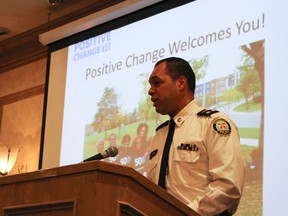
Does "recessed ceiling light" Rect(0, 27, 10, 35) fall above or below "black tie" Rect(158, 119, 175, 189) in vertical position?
above

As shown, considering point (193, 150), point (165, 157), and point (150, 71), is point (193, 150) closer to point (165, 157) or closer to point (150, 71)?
point (165, 157)

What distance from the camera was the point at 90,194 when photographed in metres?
1.73

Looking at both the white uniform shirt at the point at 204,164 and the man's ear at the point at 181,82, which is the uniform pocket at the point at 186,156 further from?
the man's ear at the point at 181,82

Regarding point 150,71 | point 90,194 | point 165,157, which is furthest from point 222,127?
point 150,71

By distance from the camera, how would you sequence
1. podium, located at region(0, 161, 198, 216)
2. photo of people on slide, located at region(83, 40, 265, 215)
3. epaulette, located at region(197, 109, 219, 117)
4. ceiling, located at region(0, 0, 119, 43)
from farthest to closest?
ceiling, located at region(0, 0, 119, 43) < photo of people on slide, located at region(83, 40, 265, 215) < epaulette, located at region(197, 109, 219, 117) < podium, located at region(0, 161, 198, 216)

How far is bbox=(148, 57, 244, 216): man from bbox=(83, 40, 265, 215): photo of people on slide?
108 centimetres

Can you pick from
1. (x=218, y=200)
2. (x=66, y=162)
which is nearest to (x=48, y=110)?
(x=66, y=162)

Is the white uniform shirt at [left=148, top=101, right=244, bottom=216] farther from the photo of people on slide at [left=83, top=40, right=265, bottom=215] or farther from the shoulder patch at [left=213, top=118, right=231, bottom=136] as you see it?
the photo of people on slide at [left=83, top=40, right=265, bottom=215]

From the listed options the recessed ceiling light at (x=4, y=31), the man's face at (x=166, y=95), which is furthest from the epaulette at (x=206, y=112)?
the recessed ceiling light at (x=4, y=31)

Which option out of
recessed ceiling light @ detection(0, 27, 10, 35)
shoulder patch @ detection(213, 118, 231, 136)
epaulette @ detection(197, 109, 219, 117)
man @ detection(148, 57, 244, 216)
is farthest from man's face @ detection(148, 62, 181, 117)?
recessed ceiling light @ detection(0, 27, 10, 35)

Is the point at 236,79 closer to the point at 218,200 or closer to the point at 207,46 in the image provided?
the point at 207,46

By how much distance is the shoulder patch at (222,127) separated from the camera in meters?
2.37

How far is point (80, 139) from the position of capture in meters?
5.14

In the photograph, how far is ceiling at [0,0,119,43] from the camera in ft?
20.7
